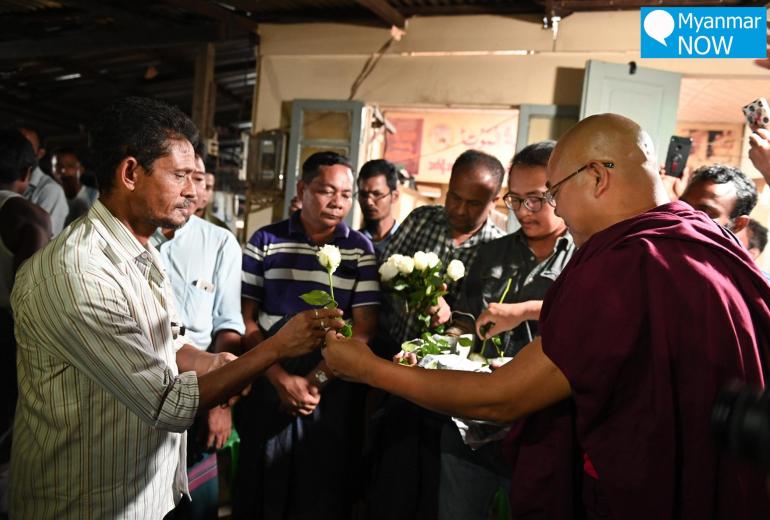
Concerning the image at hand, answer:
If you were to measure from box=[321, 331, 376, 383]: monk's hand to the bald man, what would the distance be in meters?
0.47

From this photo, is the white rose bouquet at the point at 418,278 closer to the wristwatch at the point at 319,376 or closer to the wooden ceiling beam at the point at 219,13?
the wristwatch at the point at 319,376

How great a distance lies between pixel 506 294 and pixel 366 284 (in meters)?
0.75

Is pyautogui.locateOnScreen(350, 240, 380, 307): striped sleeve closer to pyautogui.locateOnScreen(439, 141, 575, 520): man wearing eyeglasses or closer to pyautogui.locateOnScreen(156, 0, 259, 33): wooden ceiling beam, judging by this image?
pyautogui.locateOnScreen(439, 141, 575, 520): man wearing eyeglasses

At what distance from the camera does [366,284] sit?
9.30ft

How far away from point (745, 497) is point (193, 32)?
684 cm

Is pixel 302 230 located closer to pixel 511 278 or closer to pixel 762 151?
pixel 511 278

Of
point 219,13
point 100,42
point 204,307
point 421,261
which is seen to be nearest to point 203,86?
point 219,13

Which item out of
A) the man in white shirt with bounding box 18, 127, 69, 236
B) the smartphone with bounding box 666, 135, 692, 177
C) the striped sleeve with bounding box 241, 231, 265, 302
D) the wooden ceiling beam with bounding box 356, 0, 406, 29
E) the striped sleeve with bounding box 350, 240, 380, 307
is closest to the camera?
the striped sleeve with bounding box 350, 240, 380, 307

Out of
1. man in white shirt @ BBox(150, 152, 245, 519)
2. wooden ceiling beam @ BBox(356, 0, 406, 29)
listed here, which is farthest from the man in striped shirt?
wooden ceiling beam @ BBox(356, 0, 406, 29)

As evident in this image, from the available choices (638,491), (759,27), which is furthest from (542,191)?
(638,491)

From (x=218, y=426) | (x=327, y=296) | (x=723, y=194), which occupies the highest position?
(x=723, y=194)

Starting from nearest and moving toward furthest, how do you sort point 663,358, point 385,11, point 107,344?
point 663,358, point 107,344, point 385,11

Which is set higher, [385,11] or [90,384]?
[385,11]

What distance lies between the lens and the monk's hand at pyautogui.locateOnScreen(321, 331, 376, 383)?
5.92ft
